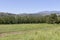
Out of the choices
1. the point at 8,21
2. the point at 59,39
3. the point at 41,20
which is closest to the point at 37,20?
the point at 41,20

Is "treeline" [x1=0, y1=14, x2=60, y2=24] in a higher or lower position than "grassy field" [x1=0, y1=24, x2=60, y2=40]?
lower

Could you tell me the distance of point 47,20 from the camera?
85.2 meters

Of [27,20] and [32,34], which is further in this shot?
[27,20]

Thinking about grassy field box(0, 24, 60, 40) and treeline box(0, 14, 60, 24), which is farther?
treeline box(0, 14, 60, 24)

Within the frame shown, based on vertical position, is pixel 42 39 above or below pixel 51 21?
above

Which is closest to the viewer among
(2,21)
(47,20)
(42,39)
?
(42,39)

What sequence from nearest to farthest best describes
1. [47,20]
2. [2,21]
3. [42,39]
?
[42,39]
[2,21]
[47,20]

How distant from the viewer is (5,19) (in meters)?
80.8

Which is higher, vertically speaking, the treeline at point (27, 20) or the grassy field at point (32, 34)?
the grassy field at point (32, 34)

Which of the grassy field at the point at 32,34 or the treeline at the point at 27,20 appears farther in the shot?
the treeline at the point at 27,20

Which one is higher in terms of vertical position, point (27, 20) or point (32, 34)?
point (32, 34)

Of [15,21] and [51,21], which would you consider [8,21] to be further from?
[51,21]

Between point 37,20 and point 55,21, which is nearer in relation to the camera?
point 55,21

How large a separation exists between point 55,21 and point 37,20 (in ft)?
36.8
